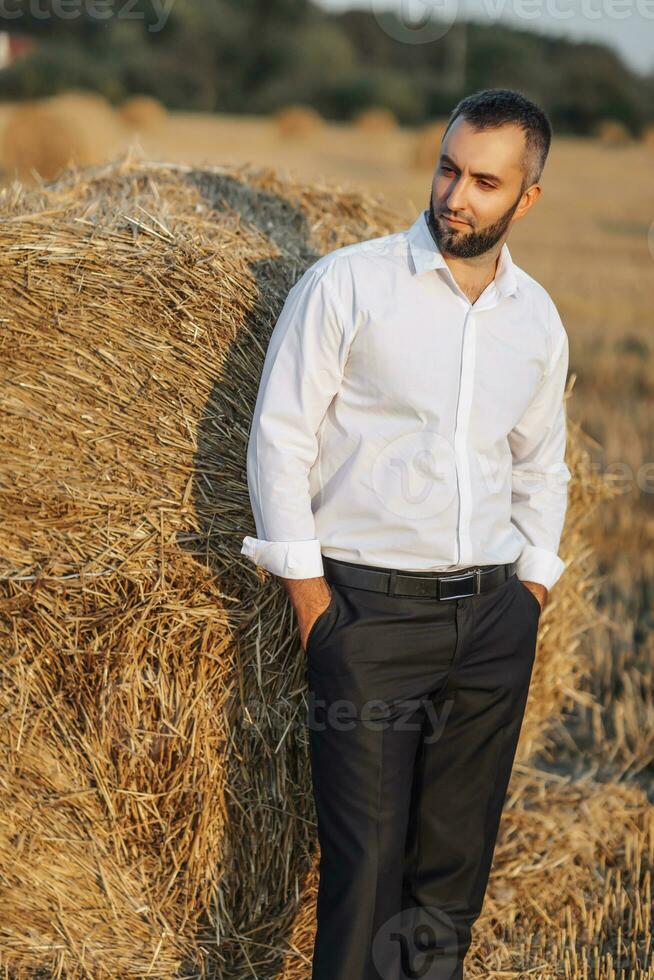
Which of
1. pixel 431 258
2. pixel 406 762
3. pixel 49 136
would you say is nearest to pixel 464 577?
pixel 406 762

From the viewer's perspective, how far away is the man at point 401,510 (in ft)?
8.71

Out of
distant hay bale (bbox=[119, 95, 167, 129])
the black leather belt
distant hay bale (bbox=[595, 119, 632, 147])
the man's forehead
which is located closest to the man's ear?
the man's forehead

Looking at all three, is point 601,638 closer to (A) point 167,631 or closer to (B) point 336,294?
→ (A) point 167,631

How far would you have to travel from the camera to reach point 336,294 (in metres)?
2.64

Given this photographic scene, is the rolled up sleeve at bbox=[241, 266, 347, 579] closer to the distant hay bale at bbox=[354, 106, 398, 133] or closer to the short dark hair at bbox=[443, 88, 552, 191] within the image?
the short dark hair at bbox=[443, 88, 552, 191]

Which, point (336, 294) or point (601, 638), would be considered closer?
point (336, 294)

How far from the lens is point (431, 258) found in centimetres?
272

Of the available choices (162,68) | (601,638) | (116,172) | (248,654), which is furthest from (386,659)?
(162,68)

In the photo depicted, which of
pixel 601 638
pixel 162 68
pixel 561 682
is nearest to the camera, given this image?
pixel 561 682

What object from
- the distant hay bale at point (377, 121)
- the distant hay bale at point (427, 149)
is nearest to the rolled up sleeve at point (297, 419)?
the distant hay bale at point (427, 149)

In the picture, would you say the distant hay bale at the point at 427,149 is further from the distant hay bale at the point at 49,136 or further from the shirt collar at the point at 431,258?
the shirt collar at the point at 431,258

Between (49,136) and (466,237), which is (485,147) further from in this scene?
(49,136)

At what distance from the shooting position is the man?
2.65m

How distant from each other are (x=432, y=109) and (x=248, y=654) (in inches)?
1628
